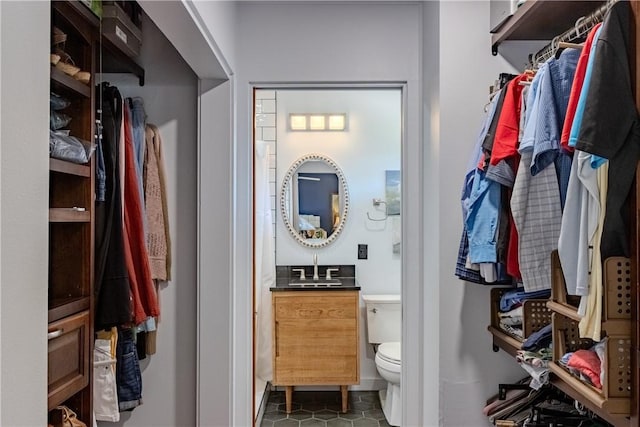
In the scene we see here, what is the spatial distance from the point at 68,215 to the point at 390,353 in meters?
2.30

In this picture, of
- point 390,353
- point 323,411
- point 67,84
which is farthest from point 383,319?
point 67,84

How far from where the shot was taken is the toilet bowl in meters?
3.17

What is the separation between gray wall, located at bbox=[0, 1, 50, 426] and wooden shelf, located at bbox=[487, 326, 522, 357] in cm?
145

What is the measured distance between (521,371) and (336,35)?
1678 millimetres

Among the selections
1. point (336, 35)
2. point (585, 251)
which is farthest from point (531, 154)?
point (336, 35)

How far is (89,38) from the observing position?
5.91 feet

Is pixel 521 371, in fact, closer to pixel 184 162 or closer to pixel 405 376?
pixel 405 376

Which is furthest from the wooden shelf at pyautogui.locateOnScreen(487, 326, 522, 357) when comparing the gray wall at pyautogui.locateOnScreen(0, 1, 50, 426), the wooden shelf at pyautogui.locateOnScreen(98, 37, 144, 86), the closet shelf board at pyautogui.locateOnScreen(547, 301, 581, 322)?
the wooden shelf at pyautogui.locateOnScreen(98, 37, 144, 86)

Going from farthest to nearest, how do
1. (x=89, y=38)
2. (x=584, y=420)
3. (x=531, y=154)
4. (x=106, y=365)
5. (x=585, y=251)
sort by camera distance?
(x=106, y=365), (x=89, y=38), (x=584, y=420), (x=531, y=154), (x=585, y=251)

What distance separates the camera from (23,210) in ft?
2.07

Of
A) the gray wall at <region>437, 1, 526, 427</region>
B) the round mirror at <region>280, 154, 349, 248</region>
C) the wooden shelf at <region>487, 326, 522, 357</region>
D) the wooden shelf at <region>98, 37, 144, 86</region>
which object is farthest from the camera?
the round mirror at <region>280, 154, 349, 248</region>

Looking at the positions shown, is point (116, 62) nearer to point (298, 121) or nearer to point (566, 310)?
point (298, 121)

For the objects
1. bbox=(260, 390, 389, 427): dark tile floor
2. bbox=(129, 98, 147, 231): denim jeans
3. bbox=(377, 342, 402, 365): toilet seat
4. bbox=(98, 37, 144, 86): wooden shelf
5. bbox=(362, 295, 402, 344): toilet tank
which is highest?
bbox=(98, 37, 144, 86): wooden shelf

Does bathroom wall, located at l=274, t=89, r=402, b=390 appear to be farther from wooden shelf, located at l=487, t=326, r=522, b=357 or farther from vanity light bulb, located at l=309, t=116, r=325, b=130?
wooden shelf, located at l=487, t=326, r=522, b=357
